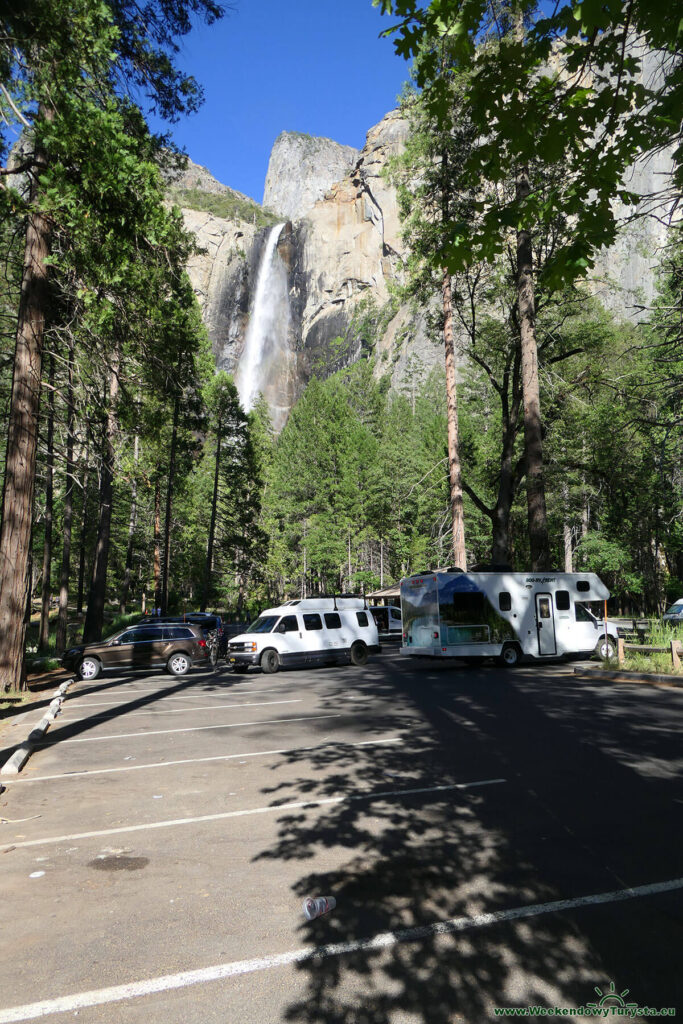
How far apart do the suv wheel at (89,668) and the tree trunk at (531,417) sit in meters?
13.3

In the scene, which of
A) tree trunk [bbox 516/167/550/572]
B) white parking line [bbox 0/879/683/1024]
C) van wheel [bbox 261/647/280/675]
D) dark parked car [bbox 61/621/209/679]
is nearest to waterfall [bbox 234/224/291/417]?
tree trunk [bbox 516/167/550/572]

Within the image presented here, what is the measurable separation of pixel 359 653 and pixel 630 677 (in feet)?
29.4

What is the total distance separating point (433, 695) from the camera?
13477 millimetres

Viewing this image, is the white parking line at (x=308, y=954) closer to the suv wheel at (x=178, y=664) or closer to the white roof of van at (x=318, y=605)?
the white roof of van at (x=318, y=605)

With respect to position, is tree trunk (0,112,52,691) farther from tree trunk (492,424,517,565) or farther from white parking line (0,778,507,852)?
tree trunk (492,424,517,565)

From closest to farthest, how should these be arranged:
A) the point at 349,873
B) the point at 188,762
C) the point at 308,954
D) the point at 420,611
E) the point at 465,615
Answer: the point at 308,954 → the point at 349,873 → the point at 188,762 → the point at 465,615 → the point at 420,611

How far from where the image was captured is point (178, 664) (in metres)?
20.7

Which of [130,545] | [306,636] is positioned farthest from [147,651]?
[130,545]

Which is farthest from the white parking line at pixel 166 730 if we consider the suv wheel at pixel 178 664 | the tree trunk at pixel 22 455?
the suv wheel at pixel 178 664

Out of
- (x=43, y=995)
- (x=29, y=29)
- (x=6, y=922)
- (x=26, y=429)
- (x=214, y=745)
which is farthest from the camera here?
(x=26, y=429)

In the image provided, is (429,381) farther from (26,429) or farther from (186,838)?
(186,838)

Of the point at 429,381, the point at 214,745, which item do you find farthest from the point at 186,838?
the point at 429,381

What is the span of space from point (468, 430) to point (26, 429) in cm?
3831

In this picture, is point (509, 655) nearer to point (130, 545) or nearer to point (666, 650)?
point (666, 650)
